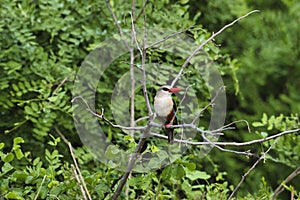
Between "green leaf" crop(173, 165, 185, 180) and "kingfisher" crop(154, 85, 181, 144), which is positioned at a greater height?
"kingfisher" crop(154, 85, 181, 144)

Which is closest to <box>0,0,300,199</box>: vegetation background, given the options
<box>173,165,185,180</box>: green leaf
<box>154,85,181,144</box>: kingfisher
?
<box>173,165,185,180</box>: green leaf

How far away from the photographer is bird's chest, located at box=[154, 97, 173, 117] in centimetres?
212

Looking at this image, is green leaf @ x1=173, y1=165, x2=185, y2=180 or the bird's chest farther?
the bird's chest

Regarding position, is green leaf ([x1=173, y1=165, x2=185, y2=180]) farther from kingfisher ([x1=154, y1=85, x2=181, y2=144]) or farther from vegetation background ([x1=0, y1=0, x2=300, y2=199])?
kingfisher ([x1=154, y1=85, x2=181, y2=144])

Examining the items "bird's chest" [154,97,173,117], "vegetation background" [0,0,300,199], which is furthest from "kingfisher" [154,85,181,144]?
"vegetation background" [0,0,300,199]

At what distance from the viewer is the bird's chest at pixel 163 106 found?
6.94ft

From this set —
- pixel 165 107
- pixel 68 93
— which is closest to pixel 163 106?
pixel 165 107

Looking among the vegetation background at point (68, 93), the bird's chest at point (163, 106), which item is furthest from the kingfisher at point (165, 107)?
the vegetation background at point (68, 93)

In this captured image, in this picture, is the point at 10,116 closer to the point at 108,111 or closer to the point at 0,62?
the point at 0,62

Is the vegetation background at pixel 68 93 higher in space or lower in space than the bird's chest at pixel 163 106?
lower

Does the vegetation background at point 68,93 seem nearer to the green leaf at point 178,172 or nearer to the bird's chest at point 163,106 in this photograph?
the green leaf at point 178,172

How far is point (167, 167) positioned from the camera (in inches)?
76.8

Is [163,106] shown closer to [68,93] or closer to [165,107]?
[165,107]

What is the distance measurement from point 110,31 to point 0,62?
0.60m
